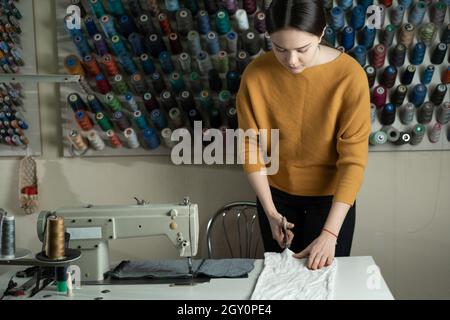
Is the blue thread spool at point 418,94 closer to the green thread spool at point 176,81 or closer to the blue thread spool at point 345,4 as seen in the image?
the blue thread spool at point 345,4

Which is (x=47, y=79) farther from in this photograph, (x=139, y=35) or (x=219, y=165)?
(x=219, y=165)

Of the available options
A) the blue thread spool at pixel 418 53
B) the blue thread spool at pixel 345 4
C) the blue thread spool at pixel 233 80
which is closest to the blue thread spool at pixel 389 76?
the blue thread spool at pixel 418 53

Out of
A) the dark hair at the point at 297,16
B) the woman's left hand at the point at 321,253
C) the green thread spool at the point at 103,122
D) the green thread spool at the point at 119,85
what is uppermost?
the dark hair at the point at 297,16

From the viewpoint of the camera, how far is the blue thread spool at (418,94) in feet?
8.20

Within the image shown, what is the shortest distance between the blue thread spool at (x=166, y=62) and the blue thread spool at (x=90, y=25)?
0.33 m

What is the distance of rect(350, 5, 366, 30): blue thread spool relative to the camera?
243 centimetres

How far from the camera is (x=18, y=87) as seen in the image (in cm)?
265

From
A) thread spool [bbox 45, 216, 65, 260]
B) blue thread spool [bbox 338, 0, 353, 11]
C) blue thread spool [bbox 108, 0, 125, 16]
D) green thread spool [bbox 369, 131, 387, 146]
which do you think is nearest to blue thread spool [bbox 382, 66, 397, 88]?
green thread spool [bbox 369, 131, 387, 146]

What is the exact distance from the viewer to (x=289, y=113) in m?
1.96

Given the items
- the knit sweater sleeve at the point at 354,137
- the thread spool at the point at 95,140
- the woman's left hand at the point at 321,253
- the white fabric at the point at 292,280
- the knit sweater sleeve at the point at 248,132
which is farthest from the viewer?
the thread spool at the point at 95,140

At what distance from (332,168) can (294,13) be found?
0.60m

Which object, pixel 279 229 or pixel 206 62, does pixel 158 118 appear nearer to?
pixel 206 62

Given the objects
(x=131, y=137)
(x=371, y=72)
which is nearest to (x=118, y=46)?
(x=131, y=137)

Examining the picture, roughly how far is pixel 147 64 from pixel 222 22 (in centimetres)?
39
